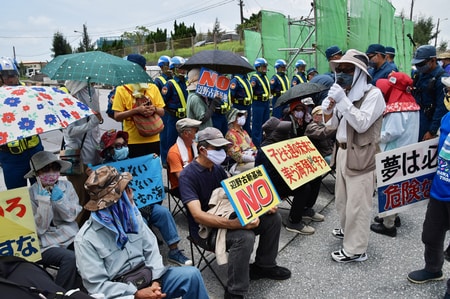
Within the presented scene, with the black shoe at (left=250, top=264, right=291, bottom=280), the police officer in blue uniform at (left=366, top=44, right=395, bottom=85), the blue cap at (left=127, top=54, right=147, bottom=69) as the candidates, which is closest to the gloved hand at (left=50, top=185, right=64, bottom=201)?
the black shoe at (left=250, top=264, right=291, bottom=280)

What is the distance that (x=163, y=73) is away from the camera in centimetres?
694

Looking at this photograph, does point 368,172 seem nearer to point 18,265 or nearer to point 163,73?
point 18,265

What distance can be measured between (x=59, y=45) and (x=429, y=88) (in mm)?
54843

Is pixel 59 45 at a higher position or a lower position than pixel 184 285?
higher

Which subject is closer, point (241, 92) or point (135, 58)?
point (135, 58)

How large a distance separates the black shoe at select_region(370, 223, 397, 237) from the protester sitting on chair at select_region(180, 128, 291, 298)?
136 cm

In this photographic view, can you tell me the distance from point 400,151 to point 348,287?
4.08 ft

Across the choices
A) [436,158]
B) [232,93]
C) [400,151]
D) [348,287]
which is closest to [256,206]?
[348,287]

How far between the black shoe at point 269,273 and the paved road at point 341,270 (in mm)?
44

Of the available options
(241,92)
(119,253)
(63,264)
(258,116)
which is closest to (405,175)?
(119,253)

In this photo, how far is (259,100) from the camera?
755 centimetres

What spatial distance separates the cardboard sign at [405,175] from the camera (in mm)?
2764

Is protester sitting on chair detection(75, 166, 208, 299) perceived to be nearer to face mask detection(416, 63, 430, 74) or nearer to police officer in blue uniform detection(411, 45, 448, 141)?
police officer in blue uniform detection(411, 45, 448, 141)

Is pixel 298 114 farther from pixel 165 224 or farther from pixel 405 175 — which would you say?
pixel 165 224
